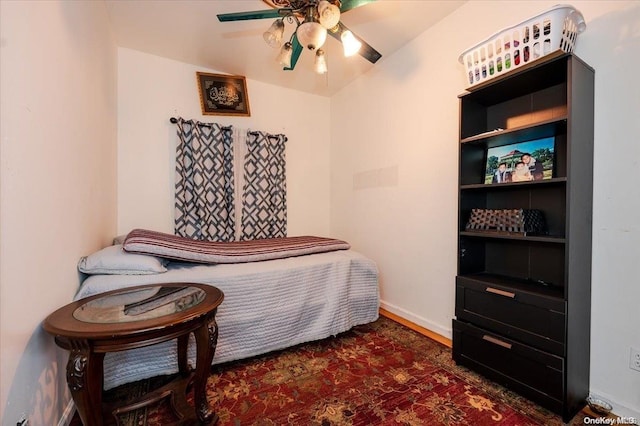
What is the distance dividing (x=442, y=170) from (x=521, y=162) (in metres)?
0.60

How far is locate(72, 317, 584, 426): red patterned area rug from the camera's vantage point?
1.36 metres

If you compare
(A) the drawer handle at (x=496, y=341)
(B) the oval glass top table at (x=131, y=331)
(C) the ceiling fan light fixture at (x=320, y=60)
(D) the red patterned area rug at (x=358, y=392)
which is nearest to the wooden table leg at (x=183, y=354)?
(B) the oval glass top table at (x=131, y=331)

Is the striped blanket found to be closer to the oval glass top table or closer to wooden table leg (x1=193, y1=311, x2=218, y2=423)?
the oval glass top table

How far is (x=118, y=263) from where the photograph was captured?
160 cm

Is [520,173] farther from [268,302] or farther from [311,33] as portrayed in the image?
[268,302]

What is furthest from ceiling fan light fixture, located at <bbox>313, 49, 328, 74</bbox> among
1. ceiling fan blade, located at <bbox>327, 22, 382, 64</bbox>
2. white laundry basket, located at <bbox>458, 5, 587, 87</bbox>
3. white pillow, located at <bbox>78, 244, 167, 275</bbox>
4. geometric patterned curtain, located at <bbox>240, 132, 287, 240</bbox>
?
white pillow, located at <bbox>78, 244, 167, 275</bbox>

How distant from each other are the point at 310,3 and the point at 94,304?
1849 mm

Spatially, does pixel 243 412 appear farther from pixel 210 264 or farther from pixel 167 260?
pixel 167 260

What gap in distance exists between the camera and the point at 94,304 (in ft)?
4.10

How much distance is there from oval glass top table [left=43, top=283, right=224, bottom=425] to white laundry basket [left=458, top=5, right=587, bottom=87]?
194 cm

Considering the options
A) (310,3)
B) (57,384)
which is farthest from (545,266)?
(57,384)

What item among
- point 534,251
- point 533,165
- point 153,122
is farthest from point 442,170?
point 153,122

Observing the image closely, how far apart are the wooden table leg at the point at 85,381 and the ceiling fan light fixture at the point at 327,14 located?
178 centimetres

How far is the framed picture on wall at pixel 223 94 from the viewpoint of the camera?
9.73 ft
